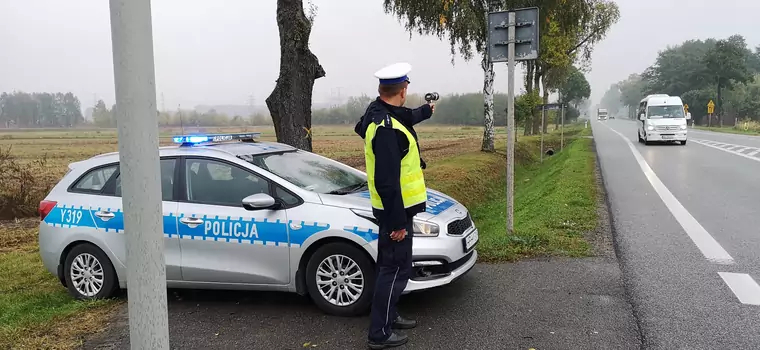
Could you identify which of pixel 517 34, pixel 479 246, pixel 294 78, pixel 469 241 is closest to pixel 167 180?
pixel 469 241

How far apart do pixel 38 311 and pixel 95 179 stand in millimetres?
1359

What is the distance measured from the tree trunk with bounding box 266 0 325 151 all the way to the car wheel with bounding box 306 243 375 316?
5328 mm

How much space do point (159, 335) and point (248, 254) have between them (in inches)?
88.2

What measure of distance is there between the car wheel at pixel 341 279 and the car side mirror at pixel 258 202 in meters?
0.57

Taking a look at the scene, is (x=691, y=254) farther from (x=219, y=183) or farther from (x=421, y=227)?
(x=219, y=183)

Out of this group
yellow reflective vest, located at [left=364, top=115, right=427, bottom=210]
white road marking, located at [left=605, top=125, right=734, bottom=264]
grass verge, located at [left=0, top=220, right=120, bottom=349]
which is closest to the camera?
yellow reflective vest, located at [left=364, top=115, right=427, bottom=210]

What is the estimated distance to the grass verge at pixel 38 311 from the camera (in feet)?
14.6

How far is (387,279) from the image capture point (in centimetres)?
401

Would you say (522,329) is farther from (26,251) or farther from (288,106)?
(26,251)

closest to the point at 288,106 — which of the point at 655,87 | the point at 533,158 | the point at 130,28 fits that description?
the point at 130,28

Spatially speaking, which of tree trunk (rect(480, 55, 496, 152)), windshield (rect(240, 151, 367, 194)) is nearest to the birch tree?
tree trunk (rect(480, 55, 496, 152))

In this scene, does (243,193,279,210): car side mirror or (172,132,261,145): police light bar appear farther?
(172,132,261,145): police light bar

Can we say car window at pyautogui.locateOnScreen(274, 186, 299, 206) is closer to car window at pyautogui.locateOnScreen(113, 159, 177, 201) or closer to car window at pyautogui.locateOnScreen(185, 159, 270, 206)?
car window at pyautogui.locateOnScreen(185, 159, 270, 206)

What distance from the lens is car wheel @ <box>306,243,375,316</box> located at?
4598 millimetres
